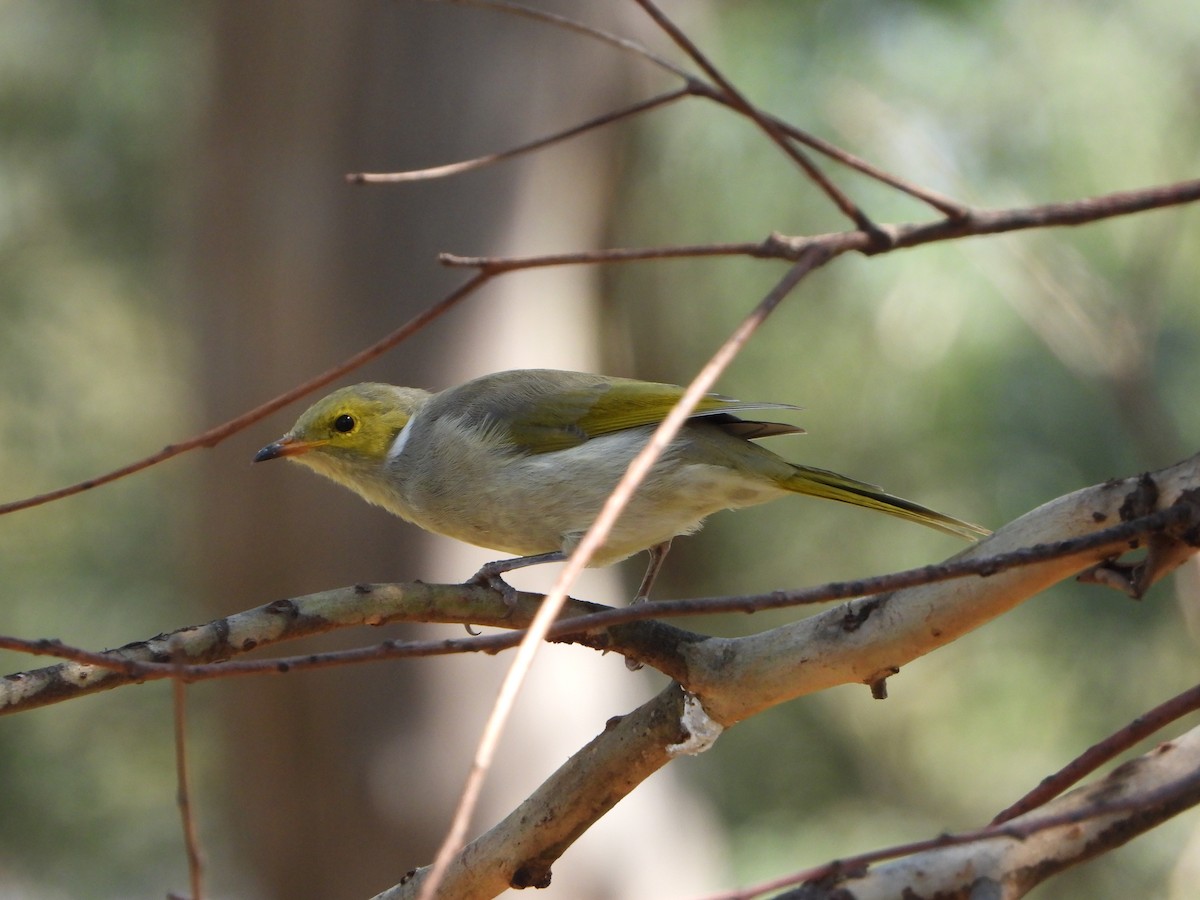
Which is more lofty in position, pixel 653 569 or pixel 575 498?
pixel 575 498

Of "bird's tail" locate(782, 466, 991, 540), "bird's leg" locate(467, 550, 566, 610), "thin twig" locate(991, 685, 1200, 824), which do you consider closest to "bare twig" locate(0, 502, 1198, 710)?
"thin twig" locate(991, 685, 1200, 824)

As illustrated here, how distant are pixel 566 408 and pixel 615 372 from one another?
3.39 metres

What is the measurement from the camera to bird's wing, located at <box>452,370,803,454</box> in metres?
3.00

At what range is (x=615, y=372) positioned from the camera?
6480 millimetres

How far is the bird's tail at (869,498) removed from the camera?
236 centimetres

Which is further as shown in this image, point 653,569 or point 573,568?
point 653,569

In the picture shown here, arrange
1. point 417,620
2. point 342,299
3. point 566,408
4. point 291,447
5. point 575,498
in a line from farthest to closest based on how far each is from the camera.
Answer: point 342,299 → point 291,447 → point 566,408 → point 575,498 → point 417,620

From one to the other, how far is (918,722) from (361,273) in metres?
3.81

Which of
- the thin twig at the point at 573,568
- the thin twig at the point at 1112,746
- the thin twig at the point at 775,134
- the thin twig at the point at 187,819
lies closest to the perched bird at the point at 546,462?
the thin twig at the point at 1112,746

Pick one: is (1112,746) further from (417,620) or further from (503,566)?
(503,566)

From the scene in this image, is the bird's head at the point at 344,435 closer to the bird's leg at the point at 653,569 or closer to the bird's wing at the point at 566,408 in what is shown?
the bird's wing at the point at 566,408

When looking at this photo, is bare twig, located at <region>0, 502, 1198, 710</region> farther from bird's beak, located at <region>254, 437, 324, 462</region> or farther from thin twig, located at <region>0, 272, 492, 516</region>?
bird's beak, located at <region>254, 437, 324, 462</region>

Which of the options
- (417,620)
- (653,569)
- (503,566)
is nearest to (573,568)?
(417,620)

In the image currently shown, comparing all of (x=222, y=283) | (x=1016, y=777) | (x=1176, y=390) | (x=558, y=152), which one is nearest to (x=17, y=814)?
(x=222, y=283)
